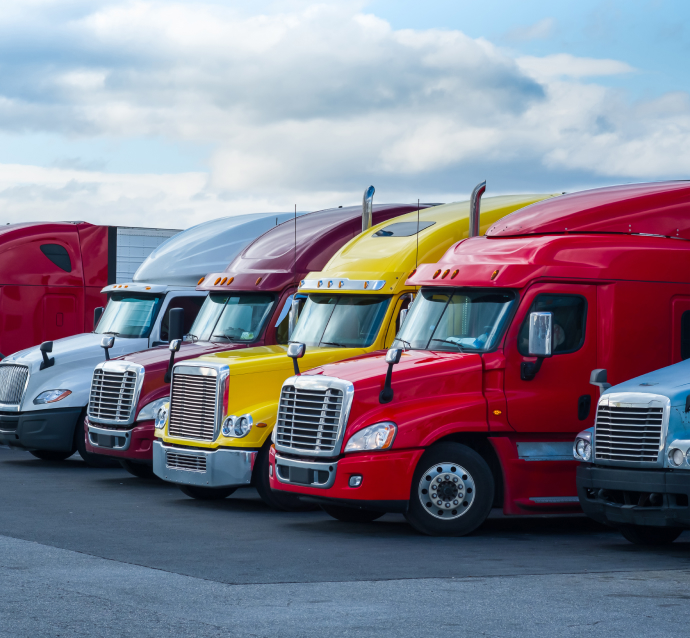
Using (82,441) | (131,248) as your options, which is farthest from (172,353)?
(131,248)

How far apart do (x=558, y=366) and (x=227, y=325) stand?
551cm

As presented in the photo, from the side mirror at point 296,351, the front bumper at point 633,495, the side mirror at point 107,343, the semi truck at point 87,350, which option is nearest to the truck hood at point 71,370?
the semi truck at point 87,350

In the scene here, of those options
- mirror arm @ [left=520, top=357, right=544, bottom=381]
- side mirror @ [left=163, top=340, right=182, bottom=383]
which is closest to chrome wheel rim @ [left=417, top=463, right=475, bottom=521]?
mirror arm @ [left=520, top=357, right=544, bottom=381]

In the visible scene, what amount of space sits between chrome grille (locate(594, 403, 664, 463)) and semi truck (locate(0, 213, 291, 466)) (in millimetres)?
8008

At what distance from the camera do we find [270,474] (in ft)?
41.7

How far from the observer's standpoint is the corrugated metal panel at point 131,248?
23172mm

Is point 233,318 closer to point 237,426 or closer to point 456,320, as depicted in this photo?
point 237,426

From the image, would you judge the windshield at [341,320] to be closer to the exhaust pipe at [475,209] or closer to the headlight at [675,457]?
the exhaust pipe at [475,209]

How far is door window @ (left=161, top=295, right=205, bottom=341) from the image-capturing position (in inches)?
727

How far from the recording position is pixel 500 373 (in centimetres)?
1199

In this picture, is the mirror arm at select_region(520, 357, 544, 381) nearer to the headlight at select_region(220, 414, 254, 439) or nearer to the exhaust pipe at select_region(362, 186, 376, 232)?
the headlight at select_region(220, 414, 254, 439)

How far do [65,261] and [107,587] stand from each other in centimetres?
1459

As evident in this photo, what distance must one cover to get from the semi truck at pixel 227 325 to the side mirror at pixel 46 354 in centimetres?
217

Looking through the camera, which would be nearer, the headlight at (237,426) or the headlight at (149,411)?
the headlight at (237,426)
